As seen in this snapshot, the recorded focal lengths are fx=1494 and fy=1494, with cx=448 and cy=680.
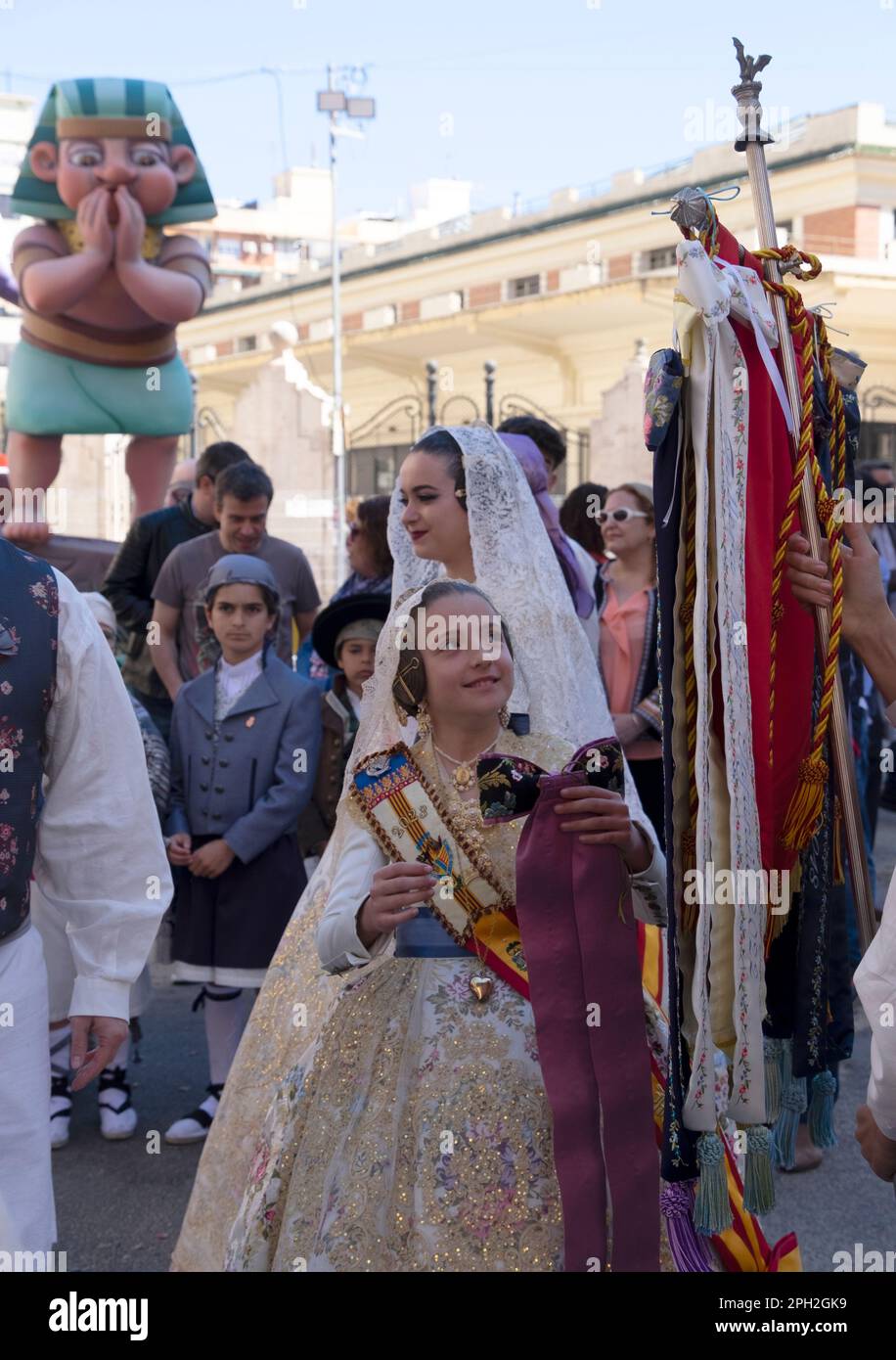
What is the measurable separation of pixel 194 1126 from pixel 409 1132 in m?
1.97

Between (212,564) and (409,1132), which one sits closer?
(409,1132)

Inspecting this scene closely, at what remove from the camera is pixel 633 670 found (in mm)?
4785

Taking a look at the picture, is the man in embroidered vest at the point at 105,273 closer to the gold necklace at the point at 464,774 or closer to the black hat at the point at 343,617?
the black hat at the point at 343,617

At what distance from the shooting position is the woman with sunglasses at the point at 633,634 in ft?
14.9

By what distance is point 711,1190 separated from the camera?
2197 millimetres

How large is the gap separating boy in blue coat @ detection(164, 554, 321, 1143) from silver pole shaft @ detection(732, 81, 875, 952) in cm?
227

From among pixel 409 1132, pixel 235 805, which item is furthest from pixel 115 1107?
pixel 409 1132

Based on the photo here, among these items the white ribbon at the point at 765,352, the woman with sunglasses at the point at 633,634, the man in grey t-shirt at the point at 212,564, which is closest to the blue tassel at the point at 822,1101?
the white ribbon at the point at 765,352

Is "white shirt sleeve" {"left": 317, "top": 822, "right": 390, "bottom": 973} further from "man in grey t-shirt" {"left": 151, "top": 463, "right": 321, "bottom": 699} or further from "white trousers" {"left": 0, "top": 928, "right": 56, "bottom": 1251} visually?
"man in grey t-shirt" {"left": 151, "top": 463, "right": 321, "bottom": 699}

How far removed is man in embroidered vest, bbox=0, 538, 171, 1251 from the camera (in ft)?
7.06

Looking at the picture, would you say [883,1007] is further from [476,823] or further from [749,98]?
[749,98]

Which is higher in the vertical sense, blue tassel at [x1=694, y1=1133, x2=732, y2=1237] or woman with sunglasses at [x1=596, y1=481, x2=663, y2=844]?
woman with sunglasses at [x1=596, y1=481, x2=663, y2=844]

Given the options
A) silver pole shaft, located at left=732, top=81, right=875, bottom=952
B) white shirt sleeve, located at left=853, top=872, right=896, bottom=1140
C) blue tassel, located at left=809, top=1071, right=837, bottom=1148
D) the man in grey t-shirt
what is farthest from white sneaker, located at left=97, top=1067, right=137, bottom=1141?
white shirt sleeve, located at left=853, top=872, right=896, bottom=1140
